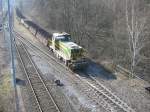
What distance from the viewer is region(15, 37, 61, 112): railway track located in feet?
79.1

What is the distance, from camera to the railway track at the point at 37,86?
24123 millimetres

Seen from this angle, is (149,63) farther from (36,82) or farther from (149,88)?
(36,82)

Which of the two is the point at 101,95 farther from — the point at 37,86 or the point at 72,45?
the point at 72,45

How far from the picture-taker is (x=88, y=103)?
2483cm

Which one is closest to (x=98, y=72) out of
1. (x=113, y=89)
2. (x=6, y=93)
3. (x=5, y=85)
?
(x=113, y=89)

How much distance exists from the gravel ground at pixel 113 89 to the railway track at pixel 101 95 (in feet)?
1.77

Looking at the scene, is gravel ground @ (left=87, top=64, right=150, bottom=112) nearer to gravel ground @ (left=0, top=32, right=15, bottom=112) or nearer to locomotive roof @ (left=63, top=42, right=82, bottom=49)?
locomotive roof @ (left=63, top=42, right=82, bottom=49)

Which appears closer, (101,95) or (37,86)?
(101,95)

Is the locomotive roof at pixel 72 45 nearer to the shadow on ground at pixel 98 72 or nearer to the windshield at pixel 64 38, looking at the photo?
the windshield at pixel 64 38

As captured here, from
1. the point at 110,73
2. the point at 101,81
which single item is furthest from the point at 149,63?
the point at 101,81

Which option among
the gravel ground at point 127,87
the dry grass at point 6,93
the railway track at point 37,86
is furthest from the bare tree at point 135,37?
the dry grass at point 6,93

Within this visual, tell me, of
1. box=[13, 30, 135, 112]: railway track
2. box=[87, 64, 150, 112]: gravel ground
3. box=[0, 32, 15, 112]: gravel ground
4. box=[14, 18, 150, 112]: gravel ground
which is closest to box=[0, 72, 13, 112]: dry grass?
box=[0, 32, 15, 112]: gravel ground

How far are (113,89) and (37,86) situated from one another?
22.8ft

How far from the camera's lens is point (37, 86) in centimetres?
2878
